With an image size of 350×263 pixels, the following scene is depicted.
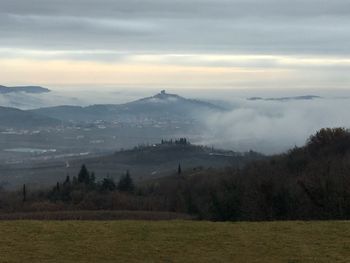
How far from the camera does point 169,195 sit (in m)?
74.6

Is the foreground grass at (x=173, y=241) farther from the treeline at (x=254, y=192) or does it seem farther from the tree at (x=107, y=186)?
the tree at (x=107, y=186)

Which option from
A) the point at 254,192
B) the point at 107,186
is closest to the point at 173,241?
the point at 254,192

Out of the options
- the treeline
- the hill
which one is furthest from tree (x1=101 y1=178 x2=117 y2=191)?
the hill

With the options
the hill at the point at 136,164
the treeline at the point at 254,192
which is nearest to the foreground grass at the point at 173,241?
the treeline at the point at 254,192

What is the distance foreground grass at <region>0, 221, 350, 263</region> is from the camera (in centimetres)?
1538

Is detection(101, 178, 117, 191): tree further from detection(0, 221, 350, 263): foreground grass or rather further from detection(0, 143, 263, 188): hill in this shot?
detection(0, 143, 263, 188): hill

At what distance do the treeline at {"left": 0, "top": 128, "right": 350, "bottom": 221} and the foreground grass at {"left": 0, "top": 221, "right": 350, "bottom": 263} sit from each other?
7.40m

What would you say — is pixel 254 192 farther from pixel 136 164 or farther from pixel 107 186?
pixel 136 164

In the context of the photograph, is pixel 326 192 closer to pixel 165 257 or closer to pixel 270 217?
pixel 270 217

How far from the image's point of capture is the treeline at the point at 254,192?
27.0m

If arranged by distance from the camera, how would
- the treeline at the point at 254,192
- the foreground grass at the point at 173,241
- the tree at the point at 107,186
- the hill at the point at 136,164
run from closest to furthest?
the foreground grass at the point at 173,241
the treeline at the point at 254,192
the tree at the point at 107,186
the hill at the point at 136,164

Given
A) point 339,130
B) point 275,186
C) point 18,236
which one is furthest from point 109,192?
point 18,236

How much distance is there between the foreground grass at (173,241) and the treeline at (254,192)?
7.40m

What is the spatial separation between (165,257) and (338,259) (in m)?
4.21
